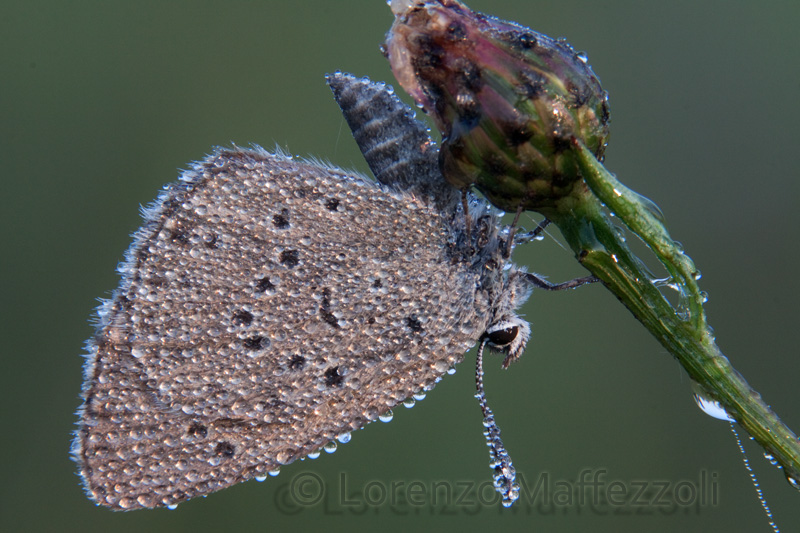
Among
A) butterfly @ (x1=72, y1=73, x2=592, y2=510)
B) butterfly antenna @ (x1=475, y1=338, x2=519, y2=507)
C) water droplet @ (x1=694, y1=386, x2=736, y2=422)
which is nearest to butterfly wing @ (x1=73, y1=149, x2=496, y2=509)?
butterfly @ (x1=72, y1=73, x2=592, y2=510)

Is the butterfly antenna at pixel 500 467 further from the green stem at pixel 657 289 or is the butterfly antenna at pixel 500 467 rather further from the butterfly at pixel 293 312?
the green stem at pixel 657 289

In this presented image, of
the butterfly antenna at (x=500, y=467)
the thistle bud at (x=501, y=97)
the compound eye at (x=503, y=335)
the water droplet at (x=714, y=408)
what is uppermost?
the thistle bud at (x=501, y=97)

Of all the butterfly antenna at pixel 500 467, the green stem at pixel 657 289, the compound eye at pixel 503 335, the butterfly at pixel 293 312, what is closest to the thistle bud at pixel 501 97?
the green stem at pixel 657 289

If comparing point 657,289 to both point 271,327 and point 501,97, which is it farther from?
point 271,327

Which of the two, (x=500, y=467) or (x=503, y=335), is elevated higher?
(x=503, y=335)

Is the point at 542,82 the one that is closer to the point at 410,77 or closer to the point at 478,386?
the point at 410,77

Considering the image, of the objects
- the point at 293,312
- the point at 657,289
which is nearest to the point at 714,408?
the point at 657,289

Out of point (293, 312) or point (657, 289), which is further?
point (293, 312)
